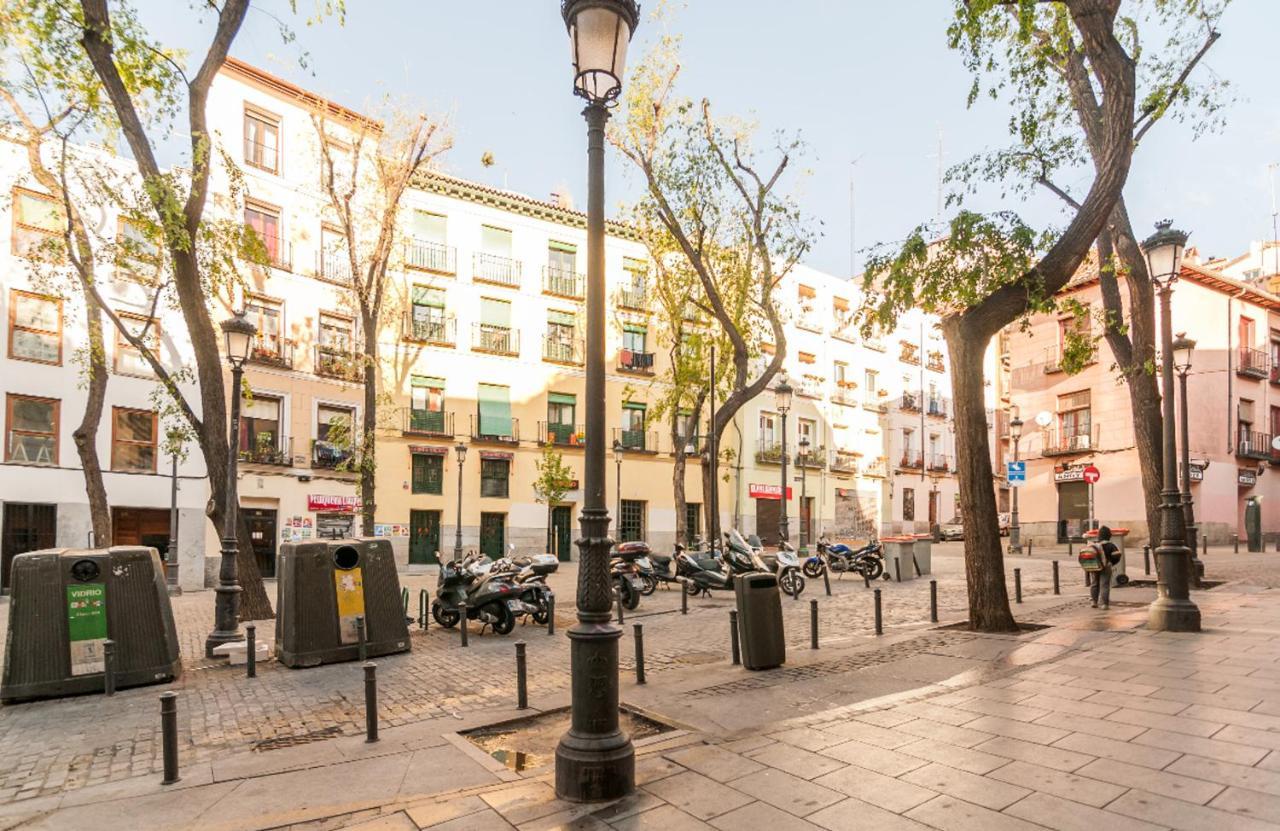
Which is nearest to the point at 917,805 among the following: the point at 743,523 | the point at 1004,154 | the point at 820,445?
the point at 1004,154

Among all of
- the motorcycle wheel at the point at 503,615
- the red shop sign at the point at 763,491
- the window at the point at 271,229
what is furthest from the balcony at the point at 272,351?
the red shop sign at the point at 763,491

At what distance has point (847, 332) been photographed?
143ft

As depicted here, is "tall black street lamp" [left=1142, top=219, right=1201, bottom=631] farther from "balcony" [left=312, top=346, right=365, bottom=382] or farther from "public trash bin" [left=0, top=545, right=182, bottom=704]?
"balcony" [left=312, top=346, right=365, bottom=382]

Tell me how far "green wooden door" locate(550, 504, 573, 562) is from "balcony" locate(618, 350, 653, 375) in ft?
22.2

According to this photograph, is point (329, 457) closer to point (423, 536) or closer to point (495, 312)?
point (423, 536)

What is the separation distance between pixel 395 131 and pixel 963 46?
55.6 feet

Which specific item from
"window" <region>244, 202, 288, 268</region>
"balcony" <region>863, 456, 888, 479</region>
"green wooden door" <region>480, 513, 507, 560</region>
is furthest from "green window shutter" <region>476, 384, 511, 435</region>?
"balcony" <region>863, 456, 888, 479</region>

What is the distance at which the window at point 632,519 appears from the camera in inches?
1304

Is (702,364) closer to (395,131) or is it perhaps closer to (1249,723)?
(395,131)

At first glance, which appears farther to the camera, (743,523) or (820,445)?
(820,445)

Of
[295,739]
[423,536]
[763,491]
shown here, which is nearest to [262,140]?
[423,536]

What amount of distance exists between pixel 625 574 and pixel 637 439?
2002cm

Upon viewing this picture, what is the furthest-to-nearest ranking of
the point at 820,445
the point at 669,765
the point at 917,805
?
the point at 820,445, the point at 669,765, the point at 917,805

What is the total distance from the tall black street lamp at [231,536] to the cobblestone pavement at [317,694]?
0.44m
